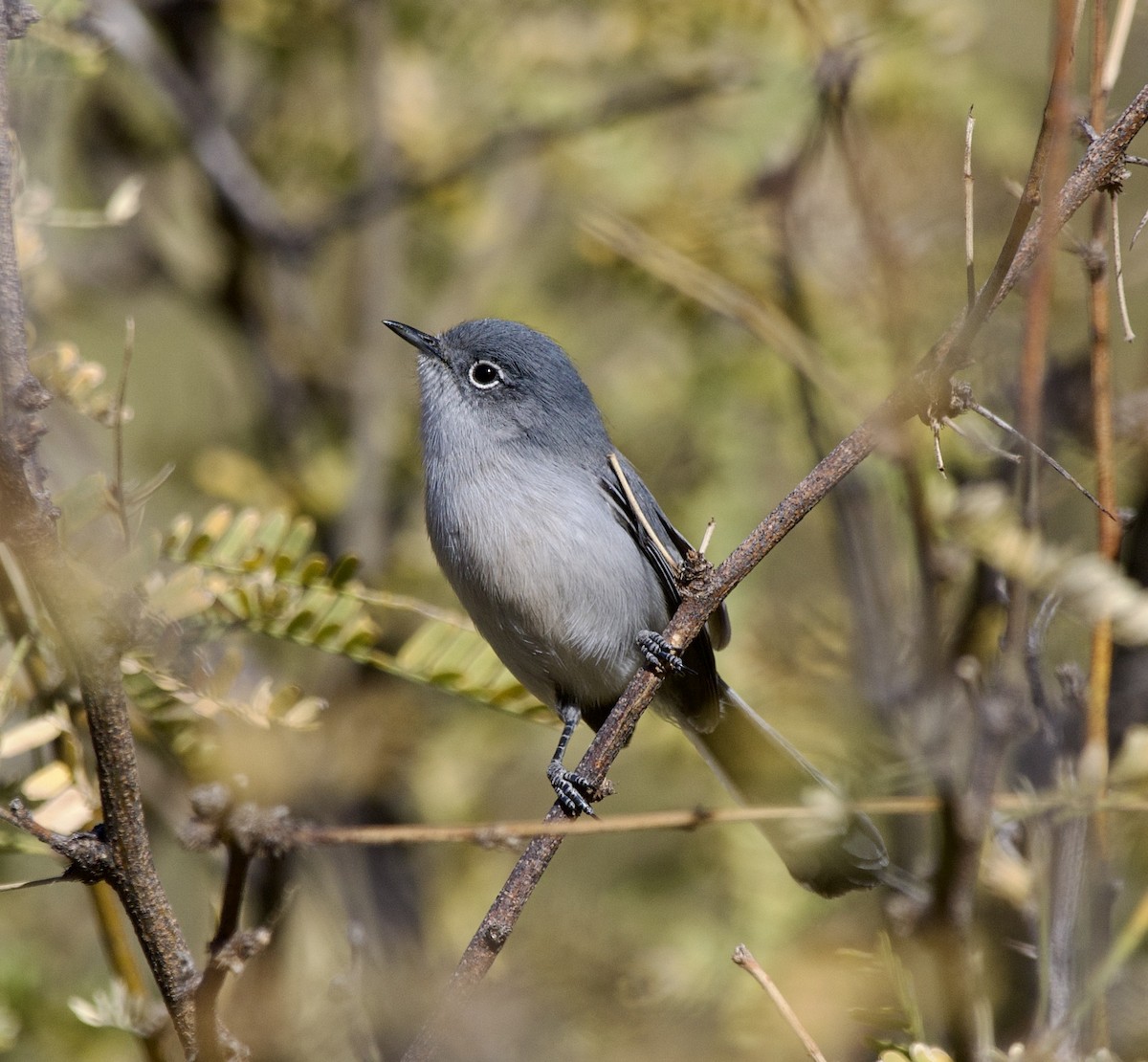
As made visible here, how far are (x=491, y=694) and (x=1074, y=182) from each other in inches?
48.2

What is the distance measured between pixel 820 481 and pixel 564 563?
4.06ft

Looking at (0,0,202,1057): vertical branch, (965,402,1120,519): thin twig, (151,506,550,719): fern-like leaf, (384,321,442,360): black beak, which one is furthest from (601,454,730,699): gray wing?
(0,0,202,1057): vertical branch

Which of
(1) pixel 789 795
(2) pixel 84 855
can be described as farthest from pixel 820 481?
(1) pixel 789 795

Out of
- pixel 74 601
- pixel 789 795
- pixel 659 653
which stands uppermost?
pixel 74 601

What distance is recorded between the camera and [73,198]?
12.4ft

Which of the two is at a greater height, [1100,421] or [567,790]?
[1100,421]

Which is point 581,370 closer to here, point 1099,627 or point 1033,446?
point 1099,627

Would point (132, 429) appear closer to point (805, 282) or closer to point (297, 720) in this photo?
point (805, 282)

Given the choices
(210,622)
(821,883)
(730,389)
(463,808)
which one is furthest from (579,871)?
(210,622)

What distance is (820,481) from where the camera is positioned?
1.48 m

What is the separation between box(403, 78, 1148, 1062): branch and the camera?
4.33 ft

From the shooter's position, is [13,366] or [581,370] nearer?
[13,366]

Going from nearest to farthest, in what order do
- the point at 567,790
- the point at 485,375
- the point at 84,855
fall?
the point at 84,855 → the point at 567,790 → the point at 485,375

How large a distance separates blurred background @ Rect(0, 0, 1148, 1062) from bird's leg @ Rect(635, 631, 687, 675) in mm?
256
